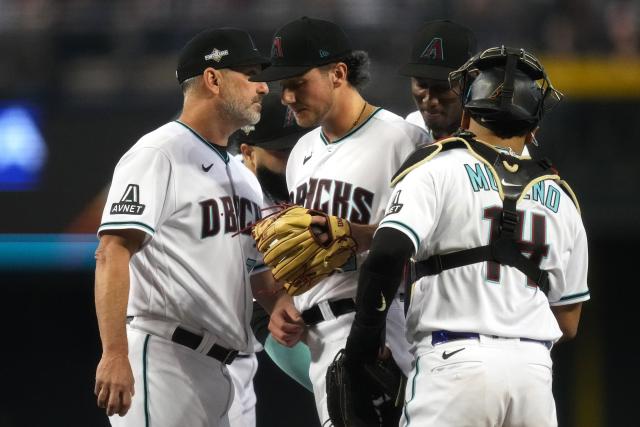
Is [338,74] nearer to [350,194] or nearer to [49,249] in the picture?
[350,194]

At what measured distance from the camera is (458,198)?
339 centimetres

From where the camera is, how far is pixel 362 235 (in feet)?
12.7

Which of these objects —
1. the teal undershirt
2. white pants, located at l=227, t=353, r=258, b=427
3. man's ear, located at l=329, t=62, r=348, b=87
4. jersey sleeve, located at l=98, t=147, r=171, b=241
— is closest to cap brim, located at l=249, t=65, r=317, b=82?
man's ear, located at l=329, t=62, r=348, b=87

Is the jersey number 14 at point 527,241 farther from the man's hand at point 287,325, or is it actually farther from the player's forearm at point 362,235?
the man's hand at point 287,325

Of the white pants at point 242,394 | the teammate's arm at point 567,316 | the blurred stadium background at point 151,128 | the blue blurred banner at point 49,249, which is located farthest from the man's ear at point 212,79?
the blue blurred banner at point 49,249

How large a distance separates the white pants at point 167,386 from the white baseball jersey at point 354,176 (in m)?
0.46

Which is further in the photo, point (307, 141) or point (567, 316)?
point (307, 141)

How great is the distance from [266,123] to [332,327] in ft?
3.40

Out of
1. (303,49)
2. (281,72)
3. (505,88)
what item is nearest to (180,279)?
(281,72)

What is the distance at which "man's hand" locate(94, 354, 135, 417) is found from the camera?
352 centimetres

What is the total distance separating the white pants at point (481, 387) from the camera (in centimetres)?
333

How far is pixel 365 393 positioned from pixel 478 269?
1.86 feet

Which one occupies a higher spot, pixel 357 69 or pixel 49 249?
pixel 357 69

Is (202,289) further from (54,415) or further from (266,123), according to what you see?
(54,415)
